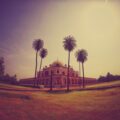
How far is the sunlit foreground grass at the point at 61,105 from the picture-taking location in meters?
7.23

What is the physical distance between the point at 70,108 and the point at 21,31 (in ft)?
9.32

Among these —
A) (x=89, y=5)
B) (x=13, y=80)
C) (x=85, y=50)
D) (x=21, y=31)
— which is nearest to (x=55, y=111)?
(x=13, y=80)

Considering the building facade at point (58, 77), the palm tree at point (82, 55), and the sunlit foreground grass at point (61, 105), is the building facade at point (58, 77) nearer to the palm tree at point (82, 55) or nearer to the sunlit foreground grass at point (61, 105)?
the sunlit foreground grass at point (61, 105)

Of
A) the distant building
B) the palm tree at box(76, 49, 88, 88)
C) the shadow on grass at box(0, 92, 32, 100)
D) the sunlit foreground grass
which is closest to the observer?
the sunlit foreground grass

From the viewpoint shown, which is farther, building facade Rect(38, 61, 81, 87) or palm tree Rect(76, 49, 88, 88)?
palm tree Rect(76, 49, 88, 88)

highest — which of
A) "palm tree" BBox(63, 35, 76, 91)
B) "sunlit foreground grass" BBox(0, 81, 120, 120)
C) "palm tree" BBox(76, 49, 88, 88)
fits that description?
Result: "palm tree" BBox(63, 35, 76, 91)

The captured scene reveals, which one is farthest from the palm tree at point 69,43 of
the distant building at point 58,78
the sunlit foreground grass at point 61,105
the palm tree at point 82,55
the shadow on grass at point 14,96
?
the shadow on grass at point 14,96

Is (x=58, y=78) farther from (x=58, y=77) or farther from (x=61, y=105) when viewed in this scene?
(x=61, y=105)

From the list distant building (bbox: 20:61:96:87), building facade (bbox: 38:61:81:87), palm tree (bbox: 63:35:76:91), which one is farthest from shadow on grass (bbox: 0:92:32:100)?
palm tree (bbox: 63:35:76:91)

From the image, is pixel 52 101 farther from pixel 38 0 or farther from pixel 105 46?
pixel 38 0

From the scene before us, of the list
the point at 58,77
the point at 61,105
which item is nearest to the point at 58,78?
the point at 58,77

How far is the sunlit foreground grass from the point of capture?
7234 millimetres

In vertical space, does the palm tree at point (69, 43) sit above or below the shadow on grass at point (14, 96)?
above

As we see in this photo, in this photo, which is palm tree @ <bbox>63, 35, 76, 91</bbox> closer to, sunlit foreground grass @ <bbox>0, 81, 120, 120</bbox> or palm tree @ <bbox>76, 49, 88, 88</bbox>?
A: palm tree @ <bbox>76, 49, 88, 88</bbox>
